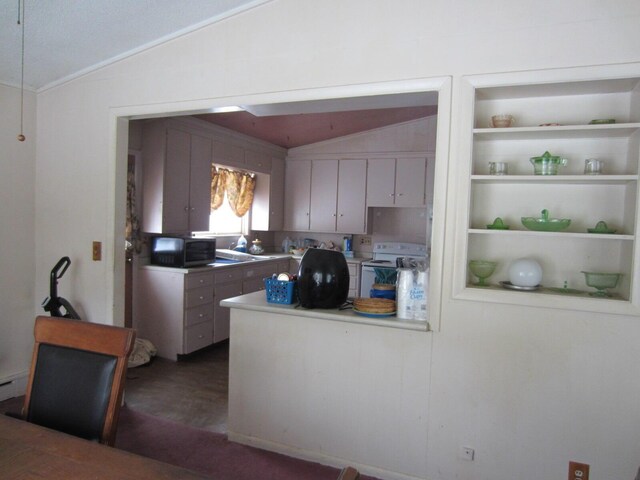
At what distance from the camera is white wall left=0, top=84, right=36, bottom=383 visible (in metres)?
2.87

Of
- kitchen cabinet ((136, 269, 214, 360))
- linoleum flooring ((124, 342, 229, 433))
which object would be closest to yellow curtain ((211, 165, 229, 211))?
kitchen cabinet ((136, 269, 214, 360))

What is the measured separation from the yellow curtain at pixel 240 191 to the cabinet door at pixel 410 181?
1.88 metres

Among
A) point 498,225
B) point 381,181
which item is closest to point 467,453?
point 498,225

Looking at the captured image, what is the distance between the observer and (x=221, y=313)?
4242 millimetres

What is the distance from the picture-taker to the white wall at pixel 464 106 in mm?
1841

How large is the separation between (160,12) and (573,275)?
2.54 meters

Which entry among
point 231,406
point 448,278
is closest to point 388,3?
point 448,278

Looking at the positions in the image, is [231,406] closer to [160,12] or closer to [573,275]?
[573,275]

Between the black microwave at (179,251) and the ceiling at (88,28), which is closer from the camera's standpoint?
the ceiling at (88,28)

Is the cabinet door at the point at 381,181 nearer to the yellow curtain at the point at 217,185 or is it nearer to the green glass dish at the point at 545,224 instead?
the yellow curtain at the point at 217,185

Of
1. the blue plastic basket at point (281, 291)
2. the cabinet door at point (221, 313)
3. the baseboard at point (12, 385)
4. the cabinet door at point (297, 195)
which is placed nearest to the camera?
the blue plastic basket at point (281, 291)

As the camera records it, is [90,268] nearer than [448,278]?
No

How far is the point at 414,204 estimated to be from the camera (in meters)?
5.18

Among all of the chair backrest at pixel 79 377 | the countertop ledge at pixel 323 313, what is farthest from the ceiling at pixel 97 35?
the chair backrest at pixel 79 377
